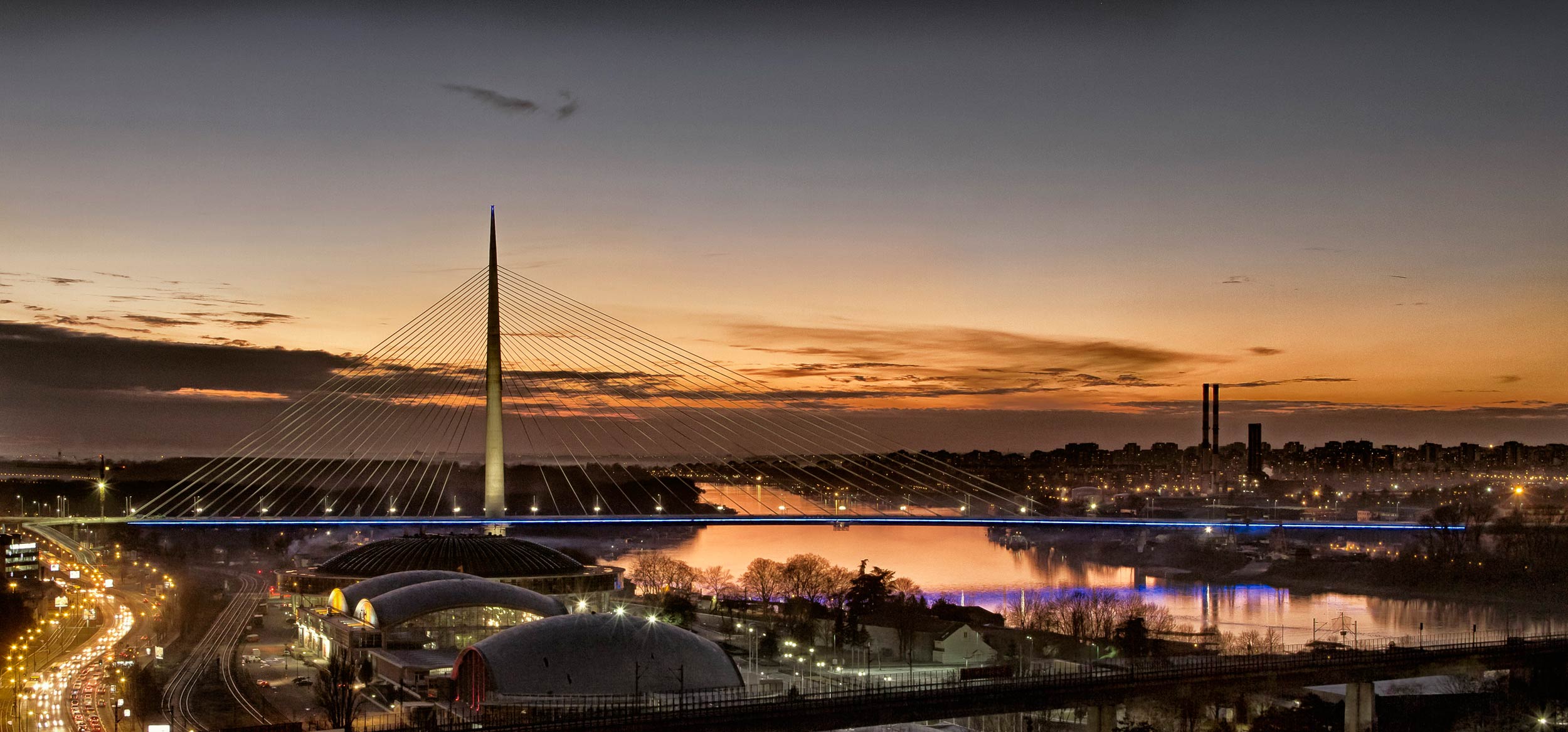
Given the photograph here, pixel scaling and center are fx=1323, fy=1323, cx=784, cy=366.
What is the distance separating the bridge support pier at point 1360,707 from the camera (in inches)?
906

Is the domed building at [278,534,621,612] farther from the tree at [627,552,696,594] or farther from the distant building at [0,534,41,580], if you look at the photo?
the distant building at [0,534,41,580]

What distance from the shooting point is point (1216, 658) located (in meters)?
23.5

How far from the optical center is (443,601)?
93.0 feet

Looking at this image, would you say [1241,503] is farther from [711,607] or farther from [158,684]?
[158,684]

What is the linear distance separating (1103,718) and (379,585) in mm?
18331

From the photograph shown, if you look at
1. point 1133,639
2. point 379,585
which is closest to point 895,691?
point 1133,639

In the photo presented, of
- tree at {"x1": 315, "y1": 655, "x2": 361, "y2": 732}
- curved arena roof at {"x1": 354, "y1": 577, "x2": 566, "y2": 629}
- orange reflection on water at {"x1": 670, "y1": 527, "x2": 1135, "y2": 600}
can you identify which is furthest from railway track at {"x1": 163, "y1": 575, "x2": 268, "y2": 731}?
orange reflection on water at {"x1": 670, "y1": 527, "x2": 1135, "y2": 600}

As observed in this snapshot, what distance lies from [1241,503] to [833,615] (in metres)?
58.6

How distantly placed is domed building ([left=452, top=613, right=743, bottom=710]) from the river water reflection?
2035cm

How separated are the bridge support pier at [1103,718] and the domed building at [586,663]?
5662mm

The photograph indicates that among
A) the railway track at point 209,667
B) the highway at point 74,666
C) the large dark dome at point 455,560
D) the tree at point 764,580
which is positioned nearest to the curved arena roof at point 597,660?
the railway track at point 209,667

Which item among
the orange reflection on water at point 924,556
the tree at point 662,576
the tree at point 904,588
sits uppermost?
the tree at point 904,588

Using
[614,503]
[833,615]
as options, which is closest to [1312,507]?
[614,503]

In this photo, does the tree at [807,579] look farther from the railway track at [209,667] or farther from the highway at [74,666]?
the highway at [74,666]
